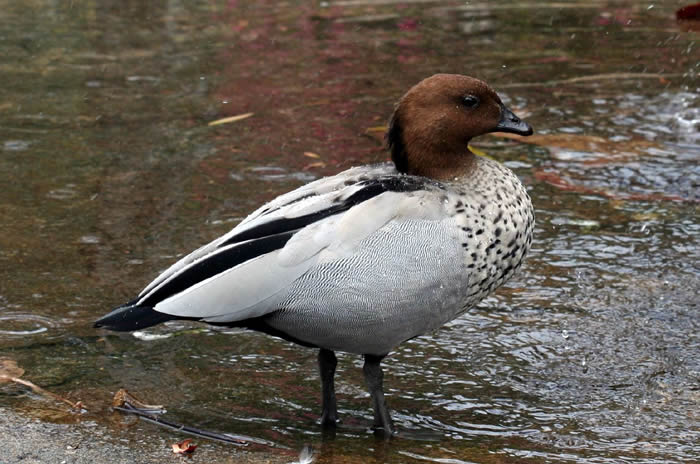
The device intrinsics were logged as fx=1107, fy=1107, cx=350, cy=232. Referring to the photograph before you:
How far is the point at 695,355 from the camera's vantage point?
461cm

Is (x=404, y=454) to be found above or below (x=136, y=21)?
below

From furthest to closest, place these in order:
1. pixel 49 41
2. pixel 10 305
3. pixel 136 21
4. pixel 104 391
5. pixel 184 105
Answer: pixel 136 21, pixel 49 41, pixel 184 105, pixel 10 305, pixel 104 391

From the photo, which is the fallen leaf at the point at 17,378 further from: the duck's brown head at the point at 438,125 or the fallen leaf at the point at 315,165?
the fallen leaf at the point at 315,165

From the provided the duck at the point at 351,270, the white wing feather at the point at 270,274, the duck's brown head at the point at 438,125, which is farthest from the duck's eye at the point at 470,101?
the white wing feather at the point at 270,274

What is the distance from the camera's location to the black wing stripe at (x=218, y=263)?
3875 mm

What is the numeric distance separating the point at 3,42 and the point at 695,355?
24.1 ft

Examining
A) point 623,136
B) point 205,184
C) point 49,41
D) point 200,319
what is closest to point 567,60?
point 623,136

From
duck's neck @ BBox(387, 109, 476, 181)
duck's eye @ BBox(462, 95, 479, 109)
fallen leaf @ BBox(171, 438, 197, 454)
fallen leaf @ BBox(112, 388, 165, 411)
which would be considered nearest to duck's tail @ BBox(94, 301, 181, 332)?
fallen leaf @ BBox(112, 388, 165, 411)

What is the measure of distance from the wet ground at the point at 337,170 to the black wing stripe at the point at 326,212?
67 centimetres

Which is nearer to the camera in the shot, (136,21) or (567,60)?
(567,60)

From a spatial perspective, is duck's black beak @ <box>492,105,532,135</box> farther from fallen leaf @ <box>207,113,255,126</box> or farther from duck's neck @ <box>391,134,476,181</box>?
fallen leaf @ <box>207,113,255,126</box>

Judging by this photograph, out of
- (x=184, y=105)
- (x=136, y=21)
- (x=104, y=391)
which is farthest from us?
(x=136, y=21)

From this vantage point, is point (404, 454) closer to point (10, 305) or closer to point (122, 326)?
point (122, 326)

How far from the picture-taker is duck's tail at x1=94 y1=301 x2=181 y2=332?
12.6 feet
